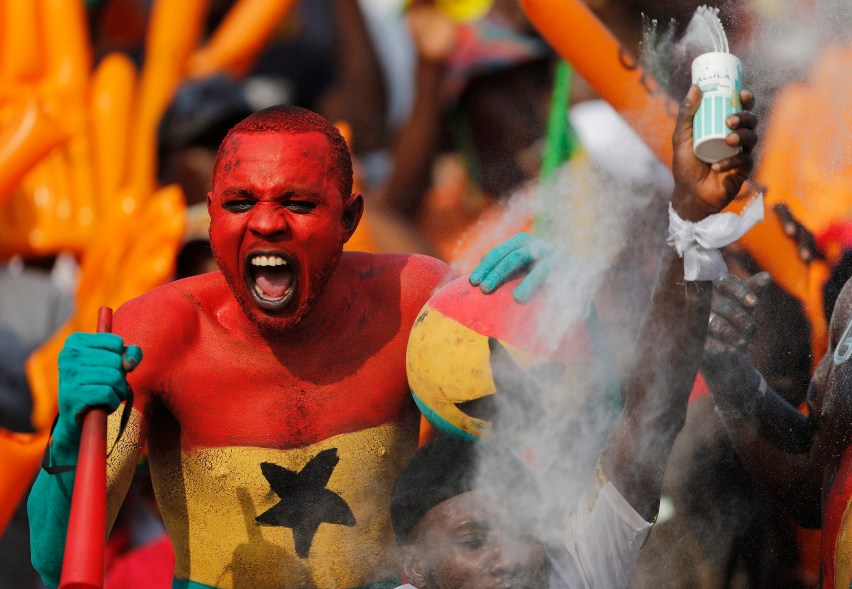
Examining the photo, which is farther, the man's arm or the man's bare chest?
the man's bare chest

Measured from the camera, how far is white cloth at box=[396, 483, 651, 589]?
7.87ft

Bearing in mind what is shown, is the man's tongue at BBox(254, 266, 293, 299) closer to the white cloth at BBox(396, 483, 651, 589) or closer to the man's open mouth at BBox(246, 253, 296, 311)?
the man's open mouth at BBox(246, 253, 296, 311)

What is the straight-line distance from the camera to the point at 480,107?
6.04 meters

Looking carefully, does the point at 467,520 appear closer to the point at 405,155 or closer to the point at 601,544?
the point at 601,544

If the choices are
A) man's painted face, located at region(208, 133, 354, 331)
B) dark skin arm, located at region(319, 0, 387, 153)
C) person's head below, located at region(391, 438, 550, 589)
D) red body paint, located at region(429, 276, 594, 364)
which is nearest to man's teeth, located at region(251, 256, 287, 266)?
man's painted face, located at region(208, 133, 354, 331)

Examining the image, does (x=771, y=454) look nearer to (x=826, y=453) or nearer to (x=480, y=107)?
(x=826, y=453)

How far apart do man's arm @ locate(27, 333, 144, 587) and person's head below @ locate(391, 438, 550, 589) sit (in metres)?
0.56

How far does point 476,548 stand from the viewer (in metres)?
2.49

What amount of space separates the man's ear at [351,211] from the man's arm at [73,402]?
1.69 ft

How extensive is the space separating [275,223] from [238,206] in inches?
4.2

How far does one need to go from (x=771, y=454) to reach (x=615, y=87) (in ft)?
3.15

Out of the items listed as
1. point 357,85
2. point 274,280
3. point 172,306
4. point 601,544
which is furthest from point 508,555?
point 357,85

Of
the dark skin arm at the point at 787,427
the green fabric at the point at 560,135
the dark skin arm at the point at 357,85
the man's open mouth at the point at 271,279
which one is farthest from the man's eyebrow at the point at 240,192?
the dark skin arm at the point at 357,85

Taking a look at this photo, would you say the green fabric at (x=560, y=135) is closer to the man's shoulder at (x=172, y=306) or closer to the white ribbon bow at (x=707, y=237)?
the man's shoulder at (x=172, y=306)
